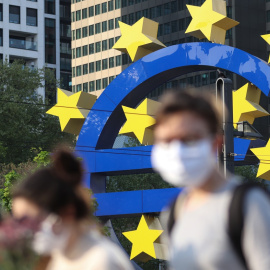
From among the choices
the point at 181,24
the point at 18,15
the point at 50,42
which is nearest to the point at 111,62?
the point at 50,42

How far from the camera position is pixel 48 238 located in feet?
10.3

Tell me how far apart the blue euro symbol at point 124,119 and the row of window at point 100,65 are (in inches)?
2786

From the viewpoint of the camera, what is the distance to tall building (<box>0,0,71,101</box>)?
91125mm

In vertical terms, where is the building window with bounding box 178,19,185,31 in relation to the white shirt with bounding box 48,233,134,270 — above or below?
above

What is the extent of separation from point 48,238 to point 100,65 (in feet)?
315

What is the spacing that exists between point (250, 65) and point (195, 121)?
1833 centimetres

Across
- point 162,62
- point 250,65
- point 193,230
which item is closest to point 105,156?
point 162,62

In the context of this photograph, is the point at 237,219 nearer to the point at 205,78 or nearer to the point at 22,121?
the point at 22,121

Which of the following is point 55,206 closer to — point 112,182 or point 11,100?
point 11,100

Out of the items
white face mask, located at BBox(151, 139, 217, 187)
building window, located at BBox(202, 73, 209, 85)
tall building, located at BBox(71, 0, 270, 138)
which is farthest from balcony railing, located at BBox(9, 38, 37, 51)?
white face mask, located at BBox(151, 139, 217, 187)

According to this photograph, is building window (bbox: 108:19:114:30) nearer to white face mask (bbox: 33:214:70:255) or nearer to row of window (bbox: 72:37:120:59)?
row of window (bbox: 72:37:120:59)

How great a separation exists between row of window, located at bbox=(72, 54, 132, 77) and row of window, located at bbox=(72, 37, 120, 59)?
131cm

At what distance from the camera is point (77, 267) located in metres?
3.22

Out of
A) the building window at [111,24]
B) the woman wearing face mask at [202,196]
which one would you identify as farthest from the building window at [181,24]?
the woman wearing face mask at [202,196]
